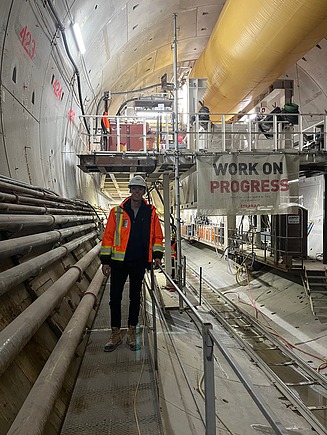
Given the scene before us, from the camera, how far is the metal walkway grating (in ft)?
6.64

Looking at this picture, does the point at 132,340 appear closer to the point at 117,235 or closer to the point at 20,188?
the point at 117,235

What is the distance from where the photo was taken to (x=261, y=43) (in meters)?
5.75

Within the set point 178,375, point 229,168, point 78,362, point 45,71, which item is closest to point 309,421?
point 178,375

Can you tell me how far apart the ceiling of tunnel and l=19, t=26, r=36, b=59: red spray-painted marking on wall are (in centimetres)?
95

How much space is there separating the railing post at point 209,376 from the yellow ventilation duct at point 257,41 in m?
4.82

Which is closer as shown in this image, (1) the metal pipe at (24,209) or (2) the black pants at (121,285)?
(1) the metal pipe at (24,209)

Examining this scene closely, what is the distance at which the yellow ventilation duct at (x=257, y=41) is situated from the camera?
4.92 meters

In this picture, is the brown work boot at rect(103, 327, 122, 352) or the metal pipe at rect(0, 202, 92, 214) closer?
the metal pipe at rect(0, 202, 92, 214)

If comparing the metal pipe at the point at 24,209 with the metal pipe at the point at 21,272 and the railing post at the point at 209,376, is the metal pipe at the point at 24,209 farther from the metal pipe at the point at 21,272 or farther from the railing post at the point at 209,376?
the railing post at the point at 209,376

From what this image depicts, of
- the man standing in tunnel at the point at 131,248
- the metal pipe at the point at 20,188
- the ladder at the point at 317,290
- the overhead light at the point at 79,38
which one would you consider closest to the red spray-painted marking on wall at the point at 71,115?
the overhead light at the point at 79,38

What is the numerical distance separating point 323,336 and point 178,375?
3.92m

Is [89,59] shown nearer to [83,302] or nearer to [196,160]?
[196,160]

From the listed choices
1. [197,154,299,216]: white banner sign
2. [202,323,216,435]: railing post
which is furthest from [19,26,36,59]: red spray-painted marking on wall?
[197,154,299,216]: white banner sign

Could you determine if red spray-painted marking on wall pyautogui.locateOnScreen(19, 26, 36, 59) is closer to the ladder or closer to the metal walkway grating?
the metal walkway grating
